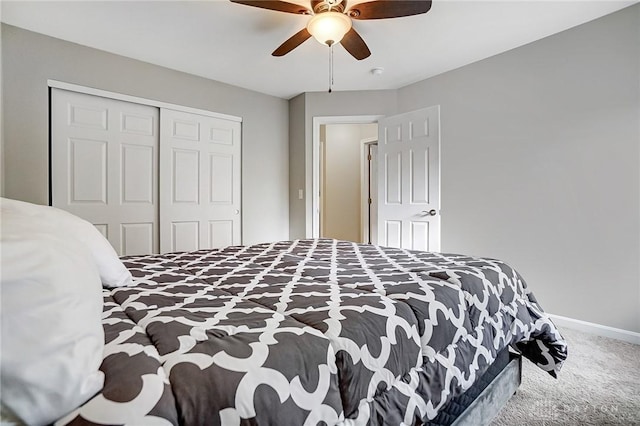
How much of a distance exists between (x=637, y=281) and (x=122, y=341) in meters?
3.23

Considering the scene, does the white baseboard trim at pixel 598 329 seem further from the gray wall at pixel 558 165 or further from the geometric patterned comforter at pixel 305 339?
the geometric patterned comforter at pixel 305 339

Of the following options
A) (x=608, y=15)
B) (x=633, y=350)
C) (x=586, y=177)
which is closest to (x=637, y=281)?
(x=633, y=350)

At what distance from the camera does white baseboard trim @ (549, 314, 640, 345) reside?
2298mm

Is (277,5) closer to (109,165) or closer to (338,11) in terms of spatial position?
(338,11)

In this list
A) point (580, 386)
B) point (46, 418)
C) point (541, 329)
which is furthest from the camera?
point (580, 386)

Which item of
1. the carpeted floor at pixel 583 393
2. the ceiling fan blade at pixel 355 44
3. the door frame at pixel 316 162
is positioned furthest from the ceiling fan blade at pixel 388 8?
the carpeted floor at pixel 583 393

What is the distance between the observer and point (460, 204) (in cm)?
332

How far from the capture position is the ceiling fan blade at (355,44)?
2277mm

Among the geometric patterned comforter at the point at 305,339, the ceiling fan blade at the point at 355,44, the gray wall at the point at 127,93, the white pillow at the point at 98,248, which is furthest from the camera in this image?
the gray wall at the point at 127,93

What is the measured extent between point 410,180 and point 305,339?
10.2 feet

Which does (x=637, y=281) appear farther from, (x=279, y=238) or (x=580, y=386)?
(x=279, y=238)

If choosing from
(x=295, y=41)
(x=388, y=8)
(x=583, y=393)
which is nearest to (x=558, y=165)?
(x=583, y=393)

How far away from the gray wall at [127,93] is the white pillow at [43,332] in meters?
2.80

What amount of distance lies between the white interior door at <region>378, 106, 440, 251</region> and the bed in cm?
187
